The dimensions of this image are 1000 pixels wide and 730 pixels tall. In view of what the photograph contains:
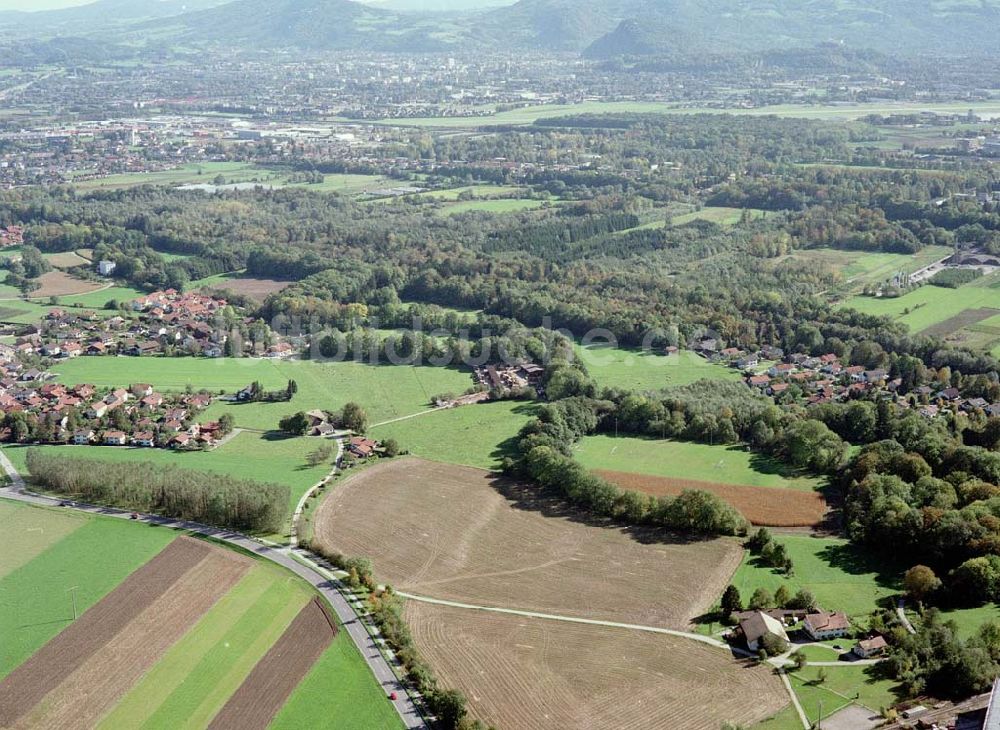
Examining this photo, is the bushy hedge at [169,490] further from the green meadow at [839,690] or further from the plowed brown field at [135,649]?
the green meadow at [839,690]

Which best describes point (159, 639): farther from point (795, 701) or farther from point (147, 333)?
point (147, 333)

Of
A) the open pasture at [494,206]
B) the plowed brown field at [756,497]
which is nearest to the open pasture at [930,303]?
the plowed brown field at [756,497]

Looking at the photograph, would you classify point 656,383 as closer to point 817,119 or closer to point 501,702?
point 501,702

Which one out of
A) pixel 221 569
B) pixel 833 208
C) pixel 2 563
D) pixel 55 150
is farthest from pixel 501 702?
pixel 55 150

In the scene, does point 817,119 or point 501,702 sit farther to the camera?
point 817,119

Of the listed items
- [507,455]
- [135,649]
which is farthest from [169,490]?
[507,455]

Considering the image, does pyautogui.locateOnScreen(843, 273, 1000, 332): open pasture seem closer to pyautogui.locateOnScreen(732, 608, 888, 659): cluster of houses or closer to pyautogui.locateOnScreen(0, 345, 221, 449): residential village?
pyautogui.locateOnScreen(732, 608, 888, 659): cluster of houses

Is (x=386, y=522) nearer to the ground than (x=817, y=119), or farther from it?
nearer to the ground
